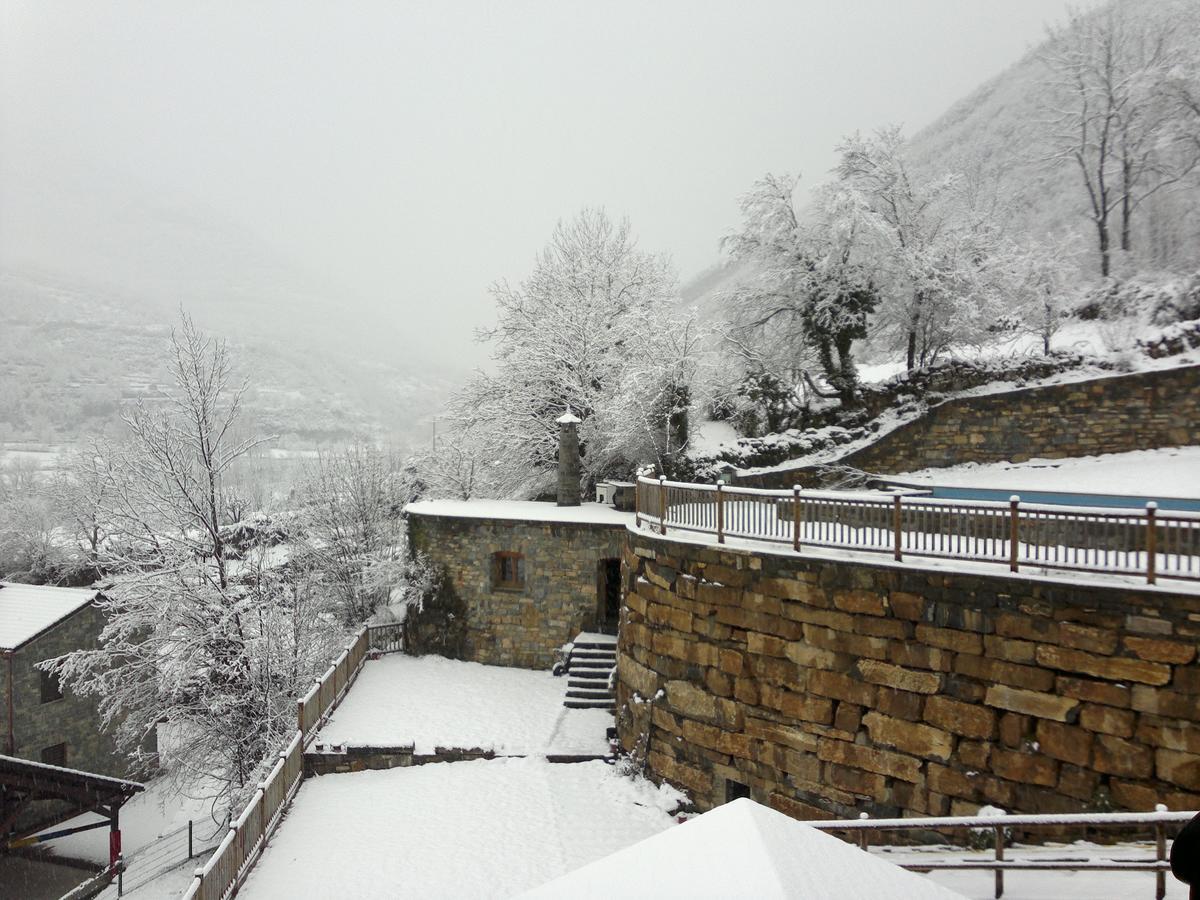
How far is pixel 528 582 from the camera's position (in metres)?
16.0

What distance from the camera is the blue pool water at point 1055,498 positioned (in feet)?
37.2

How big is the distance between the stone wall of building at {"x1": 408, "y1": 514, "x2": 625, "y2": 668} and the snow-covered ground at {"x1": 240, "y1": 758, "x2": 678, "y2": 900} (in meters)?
4.50

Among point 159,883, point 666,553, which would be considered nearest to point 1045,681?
point 666,553

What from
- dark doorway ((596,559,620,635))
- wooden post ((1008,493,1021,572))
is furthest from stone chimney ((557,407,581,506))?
wooden post ((1008,493,1021,572))

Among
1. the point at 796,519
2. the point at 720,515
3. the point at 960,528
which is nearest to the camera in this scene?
the point at 960,528

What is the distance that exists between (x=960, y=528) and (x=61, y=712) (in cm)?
2136

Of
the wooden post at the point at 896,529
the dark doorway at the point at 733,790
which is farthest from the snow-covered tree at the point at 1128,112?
the dark doorway at the point at 733,790

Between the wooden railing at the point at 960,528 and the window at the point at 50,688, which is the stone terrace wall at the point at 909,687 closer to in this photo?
the wooden railing at the point at 960,528

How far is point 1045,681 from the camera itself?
639 centimetres

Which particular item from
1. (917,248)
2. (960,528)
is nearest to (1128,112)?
(917,248)

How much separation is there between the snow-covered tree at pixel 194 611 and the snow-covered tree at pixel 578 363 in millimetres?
8962

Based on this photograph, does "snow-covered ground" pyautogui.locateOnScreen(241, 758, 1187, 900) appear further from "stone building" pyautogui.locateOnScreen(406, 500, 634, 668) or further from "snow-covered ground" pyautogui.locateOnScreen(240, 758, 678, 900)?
"stone building" pyautogui.locateOnScreen(406, 500, 634, 668)

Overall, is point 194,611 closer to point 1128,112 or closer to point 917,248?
point 917,248

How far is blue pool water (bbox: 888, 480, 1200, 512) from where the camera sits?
1134 cm
